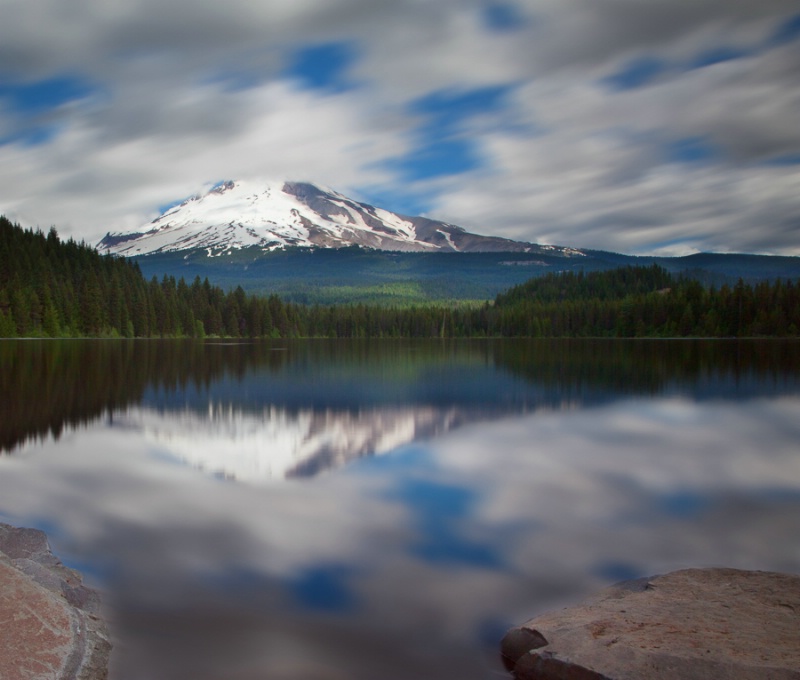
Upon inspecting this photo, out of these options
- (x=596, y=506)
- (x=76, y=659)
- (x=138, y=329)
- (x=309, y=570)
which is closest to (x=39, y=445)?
(x=309, y=570)

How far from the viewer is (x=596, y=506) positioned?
14469mm

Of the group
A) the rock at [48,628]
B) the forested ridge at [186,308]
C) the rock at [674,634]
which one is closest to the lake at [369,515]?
the rock at [48,628]

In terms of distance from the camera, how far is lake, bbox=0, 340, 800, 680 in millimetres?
8258

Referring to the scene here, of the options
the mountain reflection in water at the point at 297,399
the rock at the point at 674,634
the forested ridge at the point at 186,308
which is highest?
the forested ridge at the point at 186,308

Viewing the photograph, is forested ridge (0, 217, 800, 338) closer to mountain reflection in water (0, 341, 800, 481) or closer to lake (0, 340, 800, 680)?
mountain reflection in water (0, 341, 800, 481)

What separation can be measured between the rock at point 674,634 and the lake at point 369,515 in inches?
27.9

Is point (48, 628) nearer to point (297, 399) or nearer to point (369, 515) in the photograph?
point (369, 515)

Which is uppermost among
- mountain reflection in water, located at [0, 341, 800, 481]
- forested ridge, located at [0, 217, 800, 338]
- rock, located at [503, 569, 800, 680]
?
forested ridge, located at [0, 217, 800, 338]

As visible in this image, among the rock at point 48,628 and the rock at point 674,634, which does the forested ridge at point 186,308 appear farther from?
the rock at point 674,634

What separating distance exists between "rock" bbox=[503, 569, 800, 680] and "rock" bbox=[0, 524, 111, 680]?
188 inches

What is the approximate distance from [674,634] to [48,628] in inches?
272

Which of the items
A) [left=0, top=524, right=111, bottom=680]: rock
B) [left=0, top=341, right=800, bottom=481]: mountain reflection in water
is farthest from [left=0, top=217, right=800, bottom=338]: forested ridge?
[left=0, top=524, right=111, bottom=680]: rock

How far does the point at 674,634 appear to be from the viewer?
7234 millimetres

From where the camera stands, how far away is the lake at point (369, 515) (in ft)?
27.1
